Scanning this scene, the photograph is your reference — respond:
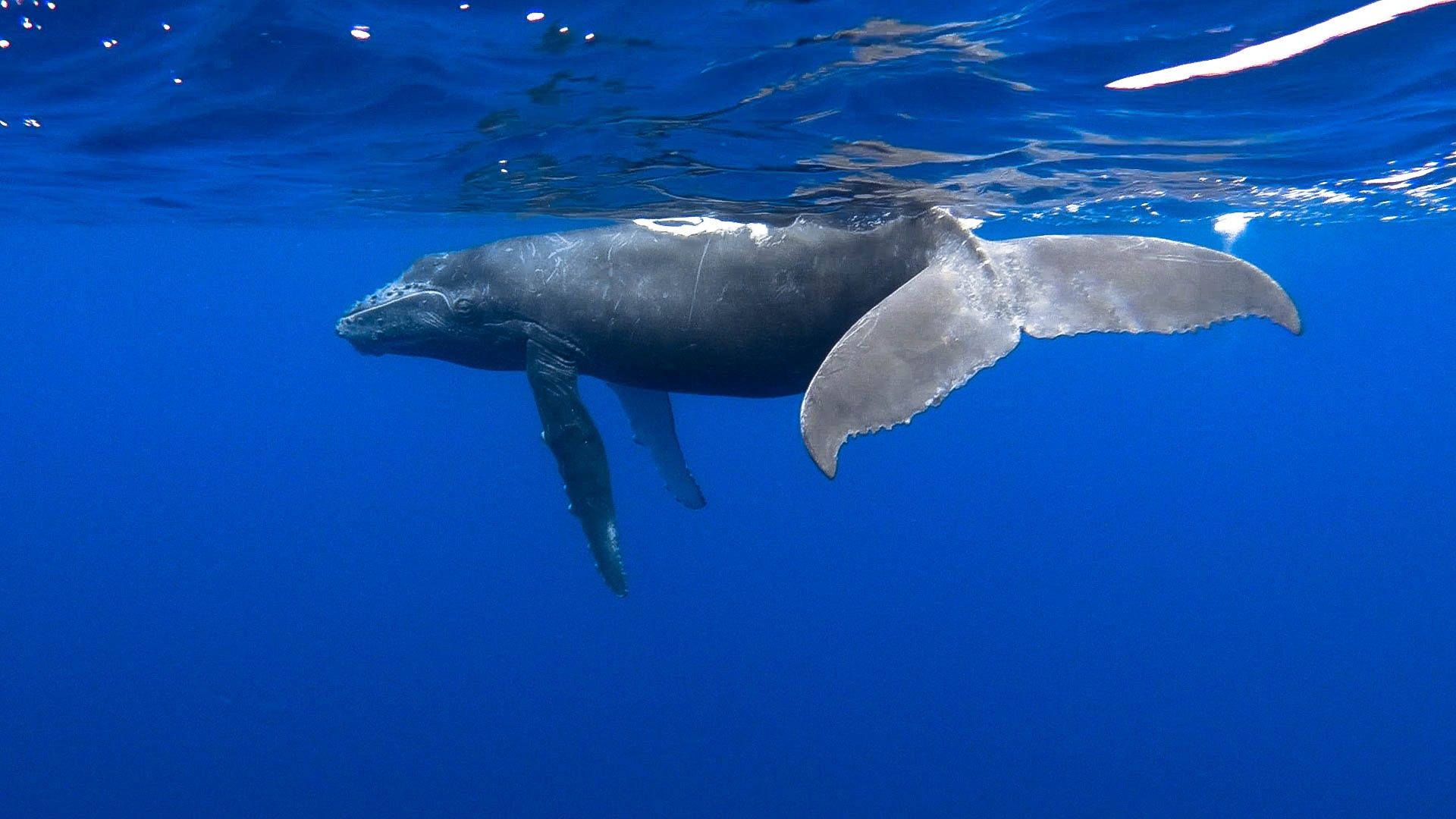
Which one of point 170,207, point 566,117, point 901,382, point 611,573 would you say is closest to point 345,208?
point 170,207

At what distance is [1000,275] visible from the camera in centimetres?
650

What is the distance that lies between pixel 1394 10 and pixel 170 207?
25.4 meters

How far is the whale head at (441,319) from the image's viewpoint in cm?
895

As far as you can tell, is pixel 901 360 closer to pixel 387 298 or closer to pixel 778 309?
pixel 778 309

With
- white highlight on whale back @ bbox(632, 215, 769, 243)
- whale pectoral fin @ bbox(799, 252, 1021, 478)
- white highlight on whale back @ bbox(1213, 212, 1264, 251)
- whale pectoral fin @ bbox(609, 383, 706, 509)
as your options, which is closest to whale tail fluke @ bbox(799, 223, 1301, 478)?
whale pectoral fin @ bbox(799, 252, 1021, 478)

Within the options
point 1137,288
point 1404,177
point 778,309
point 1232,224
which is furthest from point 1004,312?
point 1232,224

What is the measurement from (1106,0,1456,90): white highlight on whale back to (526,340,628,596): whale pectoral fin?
23.2 ft

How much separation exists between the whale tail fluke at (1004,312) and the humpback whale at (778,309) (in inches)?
0.5

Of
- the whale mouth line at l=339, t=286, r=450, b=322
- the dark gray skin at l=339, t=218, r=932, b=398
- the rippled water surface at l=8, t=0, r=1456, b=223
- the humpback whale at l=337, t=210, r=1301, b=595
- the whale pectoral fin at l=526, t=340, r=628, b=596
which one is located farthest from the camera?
the whale mouth line at l=339, t=286, r=450, b=322

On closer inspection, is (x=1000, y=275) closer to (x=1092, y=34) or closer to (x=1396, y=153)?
(x=1092, y=34)

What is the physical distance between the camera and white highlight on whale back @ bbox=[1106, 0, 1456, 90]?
830 centimetres

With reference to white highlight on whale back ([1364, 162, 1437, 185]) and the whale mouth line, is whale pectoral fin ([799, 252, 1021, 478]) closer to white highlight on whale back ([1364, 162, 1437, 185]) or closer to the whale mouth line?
the whale mouth line

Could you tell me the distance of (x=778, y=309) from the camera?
25.4 ft

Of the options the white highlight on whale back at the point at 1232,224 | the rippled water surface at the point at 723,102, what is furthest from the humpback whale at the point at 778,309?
the white highlight on whale back at the point at 1232,224
